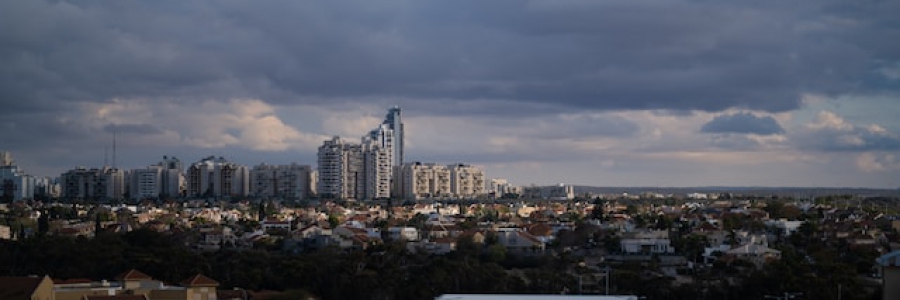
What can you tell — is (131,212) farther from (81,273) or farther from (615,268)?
(615,268)

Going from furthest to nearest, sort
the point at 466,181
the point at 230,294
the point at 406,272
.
Result: the point at 466,181 → the point at 406,272 → the point at 230,294

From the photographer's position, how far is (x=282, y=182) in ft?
268

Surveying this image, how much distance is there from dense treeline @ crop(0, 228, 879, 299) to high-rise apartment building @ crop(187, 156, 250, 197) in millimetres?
48520

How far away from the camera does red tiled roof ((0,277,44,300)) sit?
17984 mm

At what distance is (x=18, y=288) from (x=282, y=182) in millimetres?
63584

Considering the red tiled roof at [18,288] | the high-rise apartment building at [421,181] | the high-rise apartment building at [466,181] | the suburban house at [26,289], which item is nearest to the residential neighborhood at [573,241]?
the suburban house at [26,289]

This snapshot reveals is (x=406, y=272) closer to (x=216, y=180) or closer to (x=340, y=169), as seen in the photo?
(x=340, y=169)

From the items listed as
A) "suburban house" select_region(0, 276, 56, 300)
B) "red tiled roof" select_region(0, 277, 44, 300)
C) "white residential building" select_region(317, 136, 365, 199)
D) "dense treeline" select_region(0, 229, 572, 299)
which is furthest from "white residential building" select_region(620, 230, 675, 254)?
"white residential building" select_region(317, 136, 365, 199)

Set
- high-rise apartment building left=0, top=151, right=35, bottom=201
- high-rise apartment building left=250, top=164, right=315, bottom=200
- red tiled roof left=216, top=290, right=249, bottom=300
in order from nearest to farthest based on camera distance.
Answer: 1. red tiled roof left=216, top=290, right=249, bottom=300
2. high-rise apartment building left=0, top=151, right=35, bottom=201
3. high-rise apartment building left=250, top=164, right=315, bottom=200

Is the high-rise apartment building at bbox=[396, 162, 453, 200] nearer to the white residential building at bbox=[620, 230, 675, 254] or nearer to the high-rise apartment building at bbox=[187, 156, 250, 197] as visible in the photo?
the high-rise apartment building at bbox=[187, 156, 250, 197]

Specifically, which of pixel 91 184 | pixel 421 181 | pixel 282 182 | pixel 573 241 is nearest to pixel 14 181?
pixel 91 184

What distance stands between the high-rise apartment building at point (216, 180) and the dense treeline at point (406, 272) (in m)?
48.5

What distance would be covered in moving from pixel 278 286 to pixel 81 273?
15.9 feet

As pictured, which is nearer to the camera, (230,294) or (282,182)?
(230,294)
